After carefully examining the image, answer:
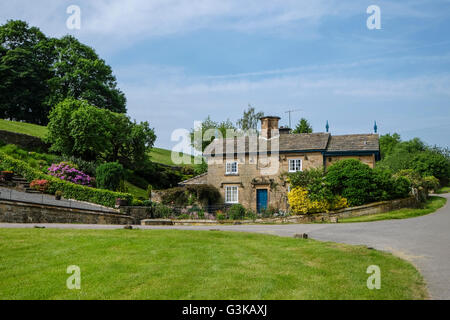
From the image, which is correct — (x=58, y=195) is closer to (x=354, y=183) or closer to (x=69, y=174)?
(x=69, y=174)

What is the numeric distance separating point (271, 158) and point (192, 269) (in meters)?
25.8

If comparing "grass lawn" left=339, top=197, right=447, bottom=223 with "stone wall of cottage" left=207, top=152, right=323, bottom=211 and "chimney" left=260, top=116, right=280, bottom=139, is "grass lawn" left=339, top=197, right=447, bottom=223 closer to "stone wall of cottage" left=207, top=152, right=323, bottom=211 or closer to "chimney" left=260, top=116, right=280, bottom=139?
"stone wall of cottage" left=207, top=152, right=323, bottom=211

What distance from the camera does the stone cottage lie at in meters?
33.1

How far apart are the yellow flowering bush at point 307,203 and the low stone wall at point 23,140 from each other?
2737 centimetres

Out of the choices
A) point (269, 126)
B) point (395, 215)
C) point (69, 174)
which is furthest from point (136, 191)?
point (395, 215)

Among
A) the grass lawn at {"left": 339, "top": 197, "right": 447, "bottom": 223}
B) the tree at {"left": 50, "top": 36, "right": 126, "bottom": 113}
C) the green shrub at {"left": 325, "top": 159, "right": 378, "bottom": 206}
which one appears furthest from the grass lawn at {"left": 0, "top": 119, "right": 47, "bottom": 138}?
the grass lawn at {"left": 339, "top": 197, "right": 447, "bottom": 223}

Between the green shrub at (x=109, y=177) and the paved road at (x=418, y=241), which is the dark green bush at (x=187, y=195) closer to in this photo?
the green shrub at (x=109, y=177)

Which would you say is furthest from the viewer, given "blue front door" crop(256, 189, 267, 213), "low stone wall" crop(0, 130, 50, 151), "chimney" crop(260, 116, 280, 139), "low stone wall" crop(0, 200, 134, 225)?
"low stone wall" crop(0, 130, 50, 151)

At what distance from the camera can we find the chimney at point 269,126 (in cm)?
3703

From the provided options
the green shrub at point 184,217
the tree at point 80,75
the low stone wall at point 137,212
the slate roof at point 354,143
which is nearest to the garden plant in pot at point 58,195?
the low stone wall at point 137,212

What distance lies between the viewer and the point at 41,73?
5566cm

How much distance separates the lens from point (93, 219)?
24.5 meters

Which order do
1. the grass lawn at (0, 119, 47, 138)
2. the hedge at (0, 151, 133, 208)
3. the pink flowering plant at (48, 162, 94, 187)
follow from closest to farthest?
1. the hedge at (0, 151, 133, 208)
2. the pink flowering plant at (48, 162, 94, 187)
3. the grass lawn at (0, 119, 47, 138)
